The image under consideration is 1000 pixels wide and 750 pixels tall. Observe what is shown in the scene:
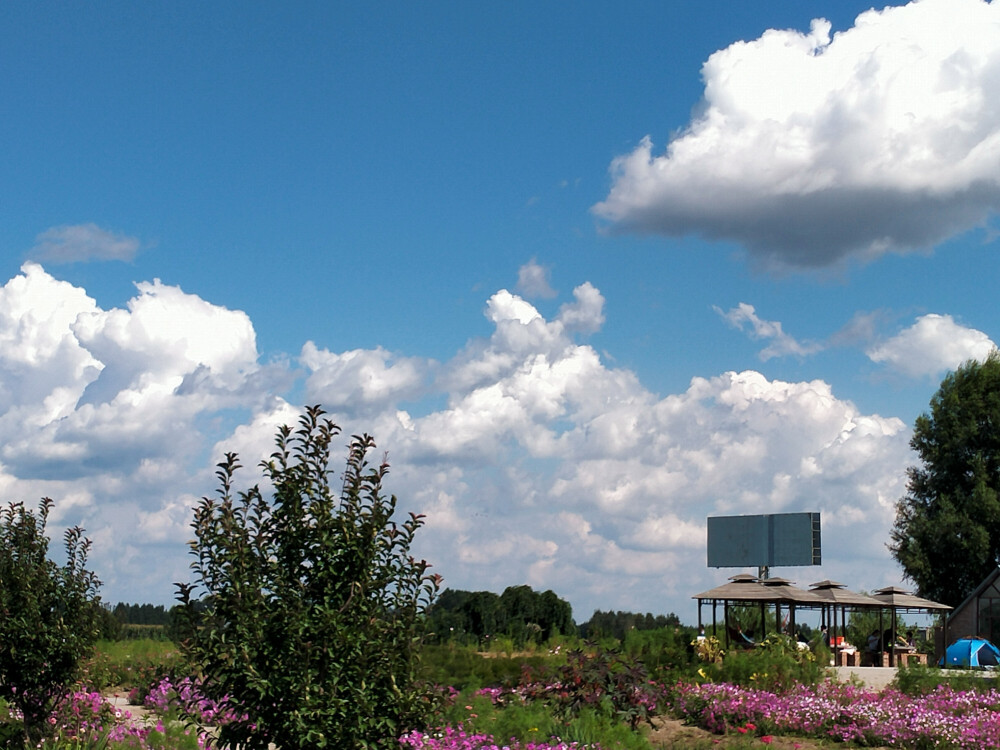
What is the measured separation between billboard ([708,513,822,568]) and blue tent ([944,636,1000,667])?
8.99m

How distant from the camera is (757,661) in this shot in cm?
1745

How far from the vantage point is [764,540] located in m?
42.5

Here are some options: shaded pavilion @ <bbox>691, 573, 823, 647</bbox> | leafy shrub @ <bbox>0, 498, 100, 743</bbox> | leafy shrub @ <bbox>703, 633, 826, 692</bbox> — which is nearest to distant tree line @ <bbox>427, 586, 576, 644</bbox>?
shaded pavilion @ <bbox>691, 573, 823, 647</bbox>

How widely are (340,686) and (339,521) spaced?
1.05 m

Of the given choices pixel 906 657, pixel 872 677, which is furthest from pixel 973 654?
pixel 872 677

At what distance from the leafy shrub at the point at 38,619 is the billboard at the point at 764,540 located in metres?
34.5

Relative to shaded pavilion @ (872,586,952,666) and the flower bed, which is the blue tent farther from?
the flower bed

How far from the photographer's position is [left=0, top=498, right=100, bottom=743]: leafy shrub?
10789 mm

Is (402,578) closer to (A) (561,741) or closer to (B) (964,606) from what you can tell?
(A) (561,741)

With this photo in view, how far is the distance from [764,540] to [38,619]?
35.7 m

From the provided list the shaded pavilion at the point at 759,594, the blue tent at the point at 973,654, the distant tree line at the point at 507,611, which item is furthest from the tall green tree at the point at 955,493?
the distant tree line at the point at 507,611

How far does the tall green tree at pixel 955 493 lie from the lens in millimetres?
40406

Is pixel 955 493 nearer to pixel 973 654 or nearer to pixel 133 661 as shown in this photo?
pixel 973 654

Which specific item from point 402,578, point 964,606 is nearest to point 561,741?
point 402,578
